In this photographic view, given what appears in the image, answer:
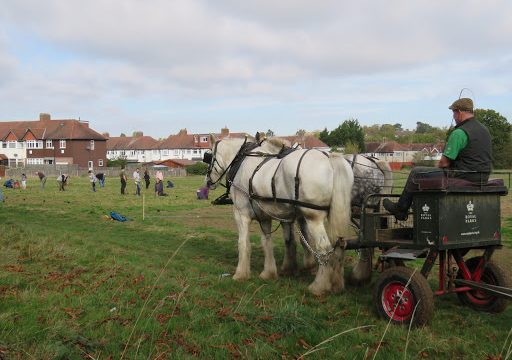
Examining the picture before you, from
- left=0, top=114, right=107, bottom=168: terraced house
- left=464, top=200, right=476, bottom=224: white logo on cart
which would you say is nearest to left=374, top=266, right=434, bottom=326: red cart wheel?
left=464, top=200, right=476, bottom=224: white logo on cart

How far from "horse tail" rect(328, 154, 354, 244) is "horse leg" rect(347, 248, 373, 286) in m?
0.76

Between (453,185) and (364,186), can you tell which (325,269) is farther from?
(453,185)

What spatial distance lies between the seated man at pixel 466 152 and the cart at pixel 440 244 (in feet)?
0.49

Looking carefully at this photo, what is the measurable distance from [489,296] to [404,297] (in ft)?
4.69

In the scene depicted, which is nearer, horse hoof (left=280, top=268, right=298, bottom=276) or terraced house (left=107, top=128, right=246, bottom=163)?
horse hoof (left=280, top=268, right=298, bottom=276)

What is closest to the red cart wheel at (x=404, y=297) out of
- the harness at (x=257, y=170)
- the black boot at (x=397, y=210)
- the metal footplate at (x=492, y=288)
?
the metal footplate at (x=492, y=288)

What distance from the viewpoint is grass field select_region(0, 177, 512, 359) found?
453 cm

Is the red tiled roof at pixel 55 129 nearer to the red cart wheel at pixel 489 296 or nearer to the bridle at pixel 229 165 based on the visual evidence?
the bridle at pixel 229 165

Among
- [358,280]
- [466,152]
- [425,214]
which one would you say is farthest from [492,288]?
[358,280]

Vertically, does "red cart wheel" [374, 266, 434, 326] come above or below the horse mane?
below

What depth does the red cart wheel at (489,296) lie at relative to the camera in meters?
6.17

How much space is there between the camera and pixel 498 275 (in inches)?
246

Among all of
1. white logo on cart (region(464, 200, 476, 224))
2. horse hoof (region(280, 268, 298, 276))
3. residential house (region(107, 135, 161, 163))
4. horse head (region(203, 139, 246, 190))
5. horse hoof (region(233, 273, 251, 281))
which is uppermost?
residential house (region(107, 135, 161, 163))

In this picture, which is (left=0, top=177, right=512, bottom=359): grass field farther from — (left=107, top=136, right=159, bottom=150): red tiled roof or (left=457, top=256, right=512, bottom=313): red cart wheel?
(left=107, top=136, right=159, bottom=150): red tiled roof
